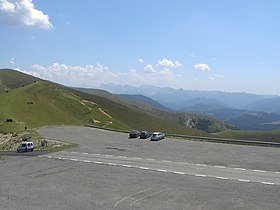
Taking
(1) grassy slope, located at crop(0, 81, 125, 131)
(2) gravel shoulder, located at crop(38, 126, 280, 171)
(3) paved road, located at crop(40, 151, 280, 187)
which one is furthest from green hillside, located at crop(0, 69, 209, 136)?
(3) paved road, located at crop(40, 151, 280, 187)

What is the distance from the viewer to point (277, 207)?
2272 cm

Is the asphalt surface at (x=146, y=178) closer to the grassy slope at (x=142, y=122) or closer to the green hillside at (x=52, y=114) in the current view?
the green hillside at (x=52, y=114)

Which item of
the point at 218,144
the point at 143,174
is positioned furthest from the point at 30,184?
the point at 218,144

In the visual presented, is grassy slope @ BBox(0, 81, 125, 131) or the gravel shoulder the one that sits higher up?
grassy slope @ BBox(0, 81, 125, 131)

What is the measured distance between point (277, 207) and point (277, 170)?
11469 millimetres

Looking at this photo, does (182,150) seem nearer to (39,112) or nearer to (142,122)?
(39,112)

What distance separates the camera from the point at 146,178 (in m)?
31.8

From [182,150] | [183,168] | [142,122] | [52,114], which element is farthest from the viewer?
[142,122]

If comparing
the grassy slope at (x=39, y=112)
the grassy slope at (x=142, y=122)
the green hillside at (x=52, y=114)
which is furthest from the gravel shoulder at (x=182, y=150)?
the grassy slope at (x=142, y=122)

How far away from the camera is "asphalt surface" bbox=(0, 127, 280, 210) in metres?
25.1

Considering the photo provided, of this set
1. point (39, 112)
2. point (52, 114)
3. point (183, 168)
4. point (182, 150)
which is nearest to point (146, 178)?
point (183, 168)

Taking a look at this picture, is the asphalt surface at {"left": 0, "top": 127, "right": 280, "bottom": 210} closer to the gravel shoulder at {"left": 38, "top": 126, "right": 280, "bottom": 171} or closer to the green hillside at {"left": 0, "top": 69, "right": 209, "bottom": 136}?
the gravel shoulder at {"left": 38, "top": 126, "right": 280, "bottom": 171}

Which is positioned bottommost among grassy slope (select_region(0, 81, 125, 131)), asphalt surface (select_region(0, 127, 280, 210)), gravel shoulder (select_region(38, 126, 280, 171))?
asphalt surface (select_region(0, 127, 280, 210))

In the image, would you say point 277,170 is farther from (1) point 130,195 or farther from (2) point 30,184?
(2) point 30,184
